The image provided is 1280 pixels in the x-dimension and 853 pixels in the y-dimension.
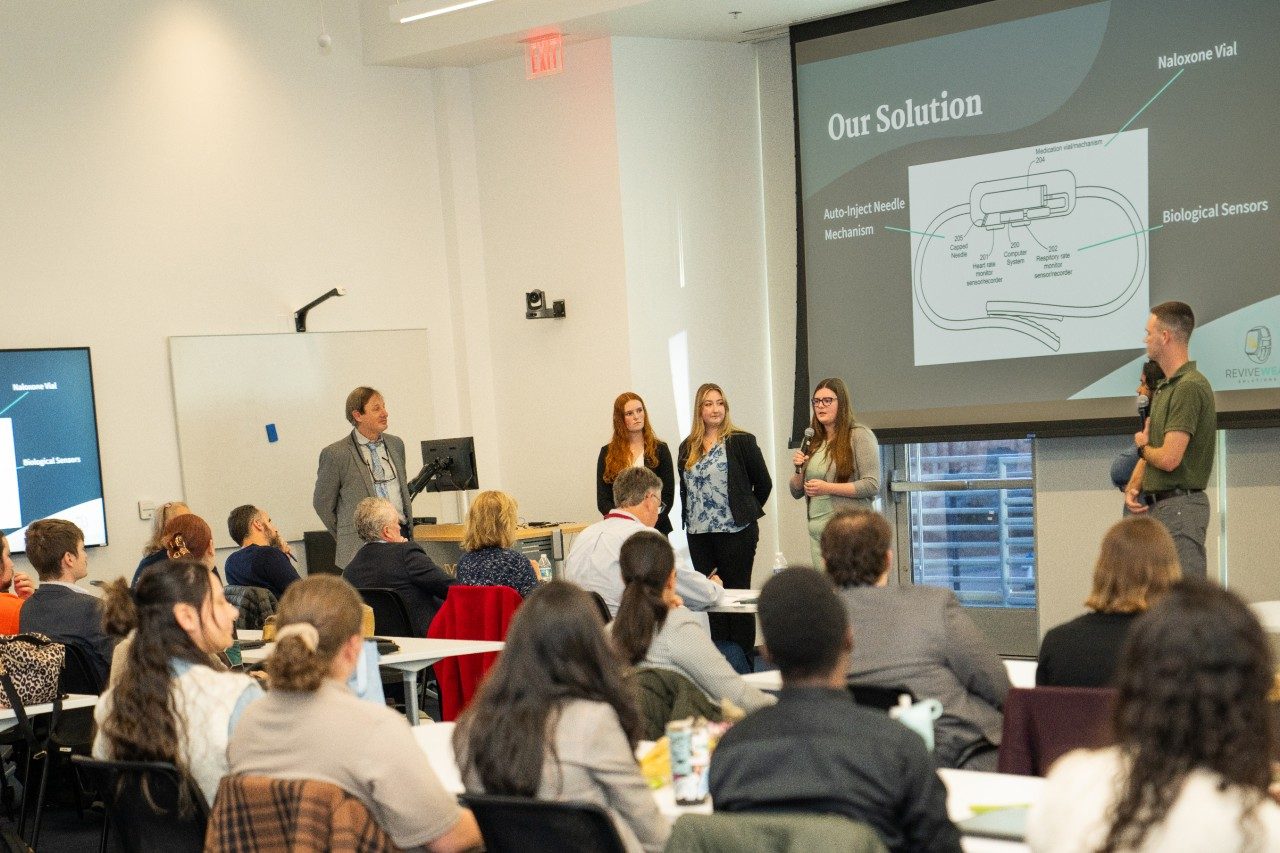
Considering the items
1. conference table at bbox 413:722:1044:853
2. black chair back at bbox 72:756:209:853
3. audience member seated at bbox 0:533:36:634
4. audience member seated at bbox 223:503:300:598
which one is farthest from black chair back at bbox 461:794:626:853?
audience member seated at bbox 223:503:300:598

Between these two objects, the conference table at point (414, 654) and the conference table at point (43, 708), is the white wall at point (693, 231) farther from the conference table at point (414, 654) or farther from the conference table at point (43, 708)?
the conference table at point (43, 708)

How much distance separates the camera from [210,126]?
7.98m

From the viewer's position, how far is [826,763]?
207cm

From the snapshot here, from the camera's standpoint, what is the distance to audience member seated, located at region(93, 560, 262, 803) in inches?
120

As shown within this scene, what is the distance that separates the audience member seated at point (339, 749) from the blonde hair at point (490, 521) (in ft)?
9.11

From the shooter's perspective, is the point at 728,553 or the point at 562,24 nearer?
the point at 728,553

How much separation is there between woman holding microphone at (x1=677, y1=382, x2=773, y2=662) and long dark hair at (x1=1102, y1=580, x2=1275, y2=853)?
16.1ft

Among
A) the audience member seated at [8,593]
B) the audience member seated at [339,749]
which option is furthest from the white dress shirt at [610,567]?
the audience member seated at [339,749]

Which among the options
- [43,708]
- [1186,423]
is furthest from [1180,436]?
[43,708]

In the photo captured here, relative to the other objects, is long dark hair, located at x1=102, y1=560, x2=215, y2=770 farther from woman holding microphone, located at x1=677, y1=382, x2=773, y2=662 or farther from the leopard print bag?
woman holding microphone, located at x1=677, y1=382, x2=773, y2=662

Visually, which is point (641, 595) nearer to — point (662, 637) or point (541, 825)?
point (662, 637)

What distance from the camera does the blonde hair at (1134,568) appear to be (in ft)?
9.90

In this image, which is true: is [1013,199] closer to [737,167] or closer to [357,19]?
[737,167]

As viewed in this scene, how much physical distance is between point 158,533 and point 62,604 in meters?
1.47
